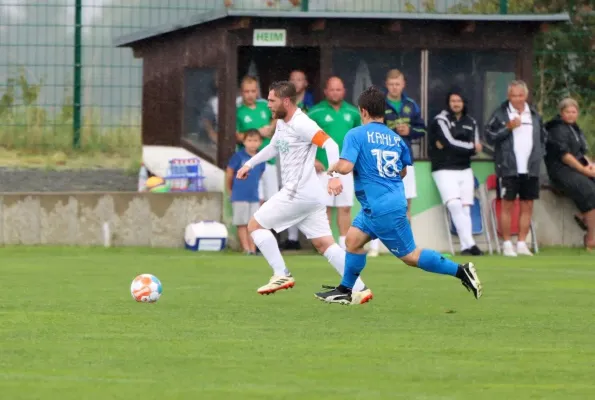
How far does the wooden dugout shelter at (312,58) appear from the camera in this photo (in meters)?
19.8

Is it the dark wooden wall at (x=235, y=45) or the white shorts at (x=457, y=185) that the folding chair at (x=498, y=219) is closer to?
the white shorts at (x=457, y=185)

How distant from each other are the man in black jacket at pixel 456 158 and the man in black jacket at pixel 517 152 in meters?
0.34

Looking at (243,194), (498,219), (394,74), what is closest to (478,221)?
(498,219)

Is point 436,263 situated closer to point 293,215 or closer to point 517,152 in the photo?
point 293,215

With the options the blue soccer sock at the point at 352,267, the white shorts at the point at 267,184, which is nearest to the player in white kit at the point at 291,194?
the blue soccer sock at the point at 352,267

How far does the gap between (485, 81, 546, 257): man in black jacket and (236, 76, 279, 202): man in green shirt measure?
2.95 metres

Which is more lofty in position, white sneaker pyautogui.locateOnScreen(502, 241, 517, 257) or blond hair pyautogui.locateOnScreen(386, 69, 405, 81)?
blond hair pyautogui.locateOnScreen(386, 69, 405, 81)

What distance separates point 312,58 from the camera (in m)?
20.9

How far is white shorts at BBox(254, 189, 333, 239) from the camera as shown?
1251cm

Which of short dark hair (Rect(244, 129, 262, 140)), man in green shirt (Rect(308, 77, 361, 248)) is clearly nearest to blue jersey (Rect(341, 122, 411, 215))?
man in green shirt (Rect(308, 77, 361, 248))

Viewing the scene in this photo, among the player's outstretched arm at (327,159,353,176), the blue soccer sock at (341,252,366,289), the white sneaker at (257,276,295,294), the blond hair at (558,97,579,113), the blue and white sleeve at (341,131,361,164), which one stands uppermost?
the blond hair at (558,97,579,113)

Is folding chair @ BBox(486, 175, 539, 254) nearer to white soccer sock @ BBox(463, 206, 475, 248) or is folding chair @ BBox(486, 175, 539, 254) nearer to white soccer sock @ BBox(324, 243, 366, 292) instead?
white soccer sock @ BBox(463, 206, 475, 248)

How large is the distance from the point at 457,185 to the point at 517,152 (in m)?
0.91

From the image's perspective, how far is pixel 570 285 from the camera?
13.7 metres
